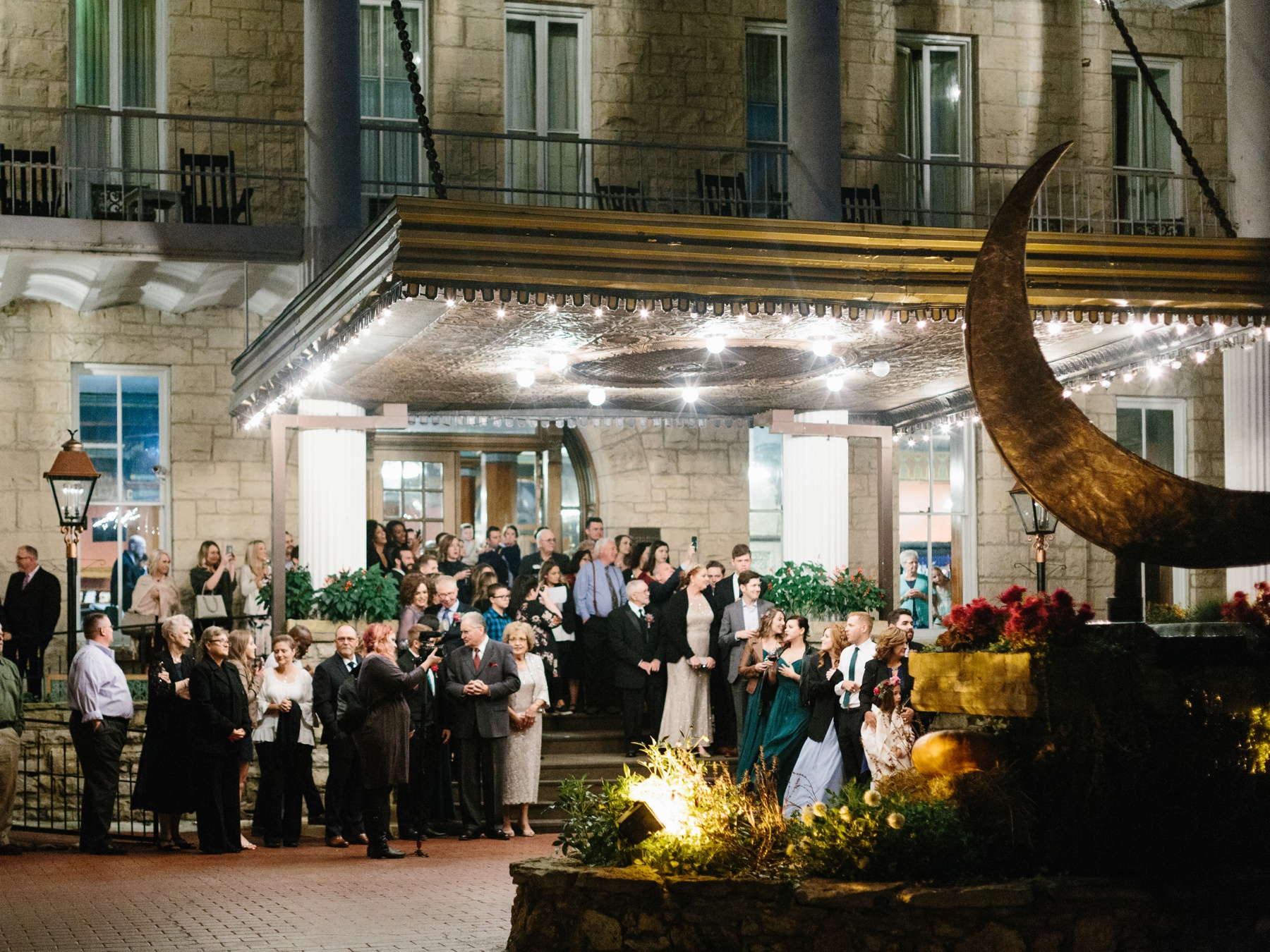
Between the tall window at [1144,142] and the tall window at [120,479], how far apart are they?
12.2m

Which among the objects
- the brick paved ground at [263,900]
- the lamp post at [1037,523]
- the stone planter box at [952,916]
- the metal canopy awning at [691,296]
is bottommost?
the brick paved ground at [263,900]

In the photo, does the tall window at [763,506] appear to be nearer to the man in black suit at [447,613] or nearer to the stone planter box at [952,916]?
the man in black suit at [447,613]

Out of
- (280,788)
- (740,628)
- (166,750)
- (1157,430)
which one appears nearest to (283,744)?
(280,788)

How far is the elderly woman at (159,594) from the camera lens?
15.9 m

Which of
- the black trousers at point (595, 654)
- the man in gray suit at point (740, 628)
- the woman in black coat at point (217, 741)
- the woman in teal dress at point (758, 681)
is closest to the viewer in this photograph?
the woman in black coat at point (217, 741)

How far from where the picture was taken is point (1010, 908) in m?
7.14

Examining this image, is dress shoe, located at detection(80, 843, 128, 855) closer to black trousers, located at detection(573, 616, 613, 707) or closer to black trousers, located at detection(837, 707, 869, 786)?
black trousers, located at detection(573, 616, 613, 707)

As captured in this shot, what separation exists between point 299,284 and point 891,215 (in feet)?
23.9

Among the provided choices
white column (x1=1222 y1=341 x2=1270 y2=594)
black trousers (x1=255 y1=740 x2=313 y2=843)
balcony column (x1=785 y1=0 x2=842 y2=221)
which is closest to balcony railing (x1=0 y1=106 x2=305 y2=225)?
balcony column (x1=785 y1=0 x2=842 y2=221)

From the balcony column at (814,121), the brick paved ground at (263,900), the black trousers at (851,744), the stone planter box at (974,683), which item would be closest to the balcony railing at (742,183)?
the balcony column at (814,121)

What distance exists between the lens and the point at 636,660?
1374 cm

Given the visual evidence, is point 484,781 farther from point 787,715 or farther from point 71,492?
point 71,492

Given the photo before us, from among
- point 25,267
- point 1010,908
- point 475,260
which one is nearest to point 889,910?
point 1010,908

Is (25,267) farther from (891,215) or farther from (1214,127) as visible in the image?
(1214,127)
